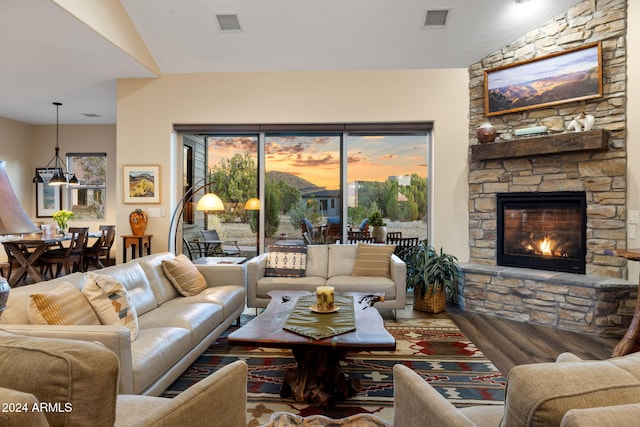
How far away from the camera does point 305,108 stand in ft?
18.1

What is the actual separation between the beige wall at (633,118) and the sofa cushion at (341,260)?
113 inches

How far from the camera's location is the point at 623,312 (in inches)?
149

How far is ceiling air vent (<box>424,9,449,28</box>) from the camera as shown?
4.53m

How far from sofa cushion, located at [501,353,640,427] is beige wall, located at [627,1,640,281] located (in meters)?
Result: 3.90

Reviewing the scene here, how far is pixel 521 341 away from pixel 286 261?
2550 mm

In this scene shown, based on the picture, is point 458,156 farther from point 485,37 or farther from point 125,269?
point 125,269

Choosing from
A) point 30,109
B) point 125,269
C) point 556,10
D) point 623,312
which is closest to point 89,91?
point 30,109

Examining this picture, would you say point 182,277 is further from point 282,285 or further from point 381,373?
point 381,373

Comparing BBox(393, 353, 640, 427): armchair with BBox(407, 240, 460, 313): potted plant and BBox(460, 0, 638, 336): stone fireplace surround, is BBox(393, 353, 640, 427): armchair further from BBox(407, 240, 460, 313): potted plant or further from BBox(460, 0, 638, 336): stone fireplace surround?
BBox(407, 240, 460, 313): potted plant

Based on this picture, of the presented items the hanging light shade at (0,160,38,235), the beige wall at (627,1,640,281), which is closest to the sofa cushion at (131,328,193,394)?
the hanging light shade at (0,160,38,235)

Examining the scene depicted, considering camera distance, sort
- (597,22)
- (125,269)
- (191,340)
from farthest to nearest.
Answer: (597,22), (125,269), (191,340)

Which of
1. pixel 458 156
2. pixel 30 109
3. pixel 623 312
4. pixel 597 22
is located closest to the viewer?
pixel 623 312

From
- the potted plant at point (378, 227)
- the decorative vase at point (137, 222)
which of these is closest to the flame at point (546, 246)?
the potted plant at point (378, 227)

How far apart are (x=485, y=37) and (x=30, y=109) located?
738 centimetres
